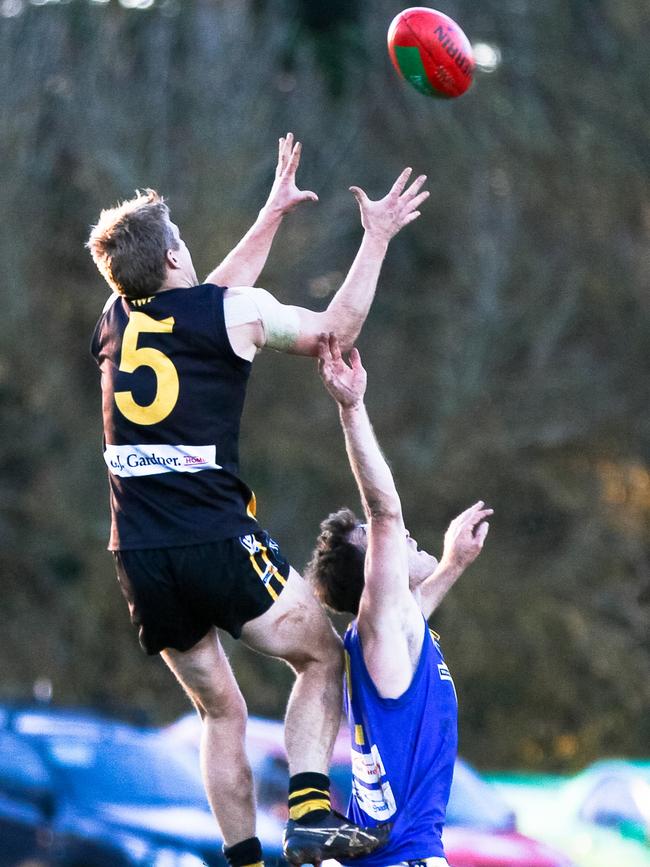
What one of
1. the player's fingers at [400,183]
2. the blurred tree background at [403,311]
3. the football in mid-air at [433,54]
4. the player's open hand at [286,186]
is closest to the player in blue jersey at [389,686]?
the player's fingers at [400,183]

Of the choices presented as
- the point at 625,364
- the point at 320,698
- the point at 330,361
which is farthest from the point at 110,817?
the point at 625,364

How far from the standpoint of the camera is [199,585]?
18.1 feet

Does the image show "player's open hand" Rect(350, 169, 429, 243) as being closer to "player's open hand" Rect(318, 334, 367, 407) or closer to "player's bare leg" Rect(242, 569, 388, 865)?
"player's open hand" Rect(318, 334, 367, 407)

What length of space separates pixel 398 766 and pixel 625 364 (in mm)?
18696

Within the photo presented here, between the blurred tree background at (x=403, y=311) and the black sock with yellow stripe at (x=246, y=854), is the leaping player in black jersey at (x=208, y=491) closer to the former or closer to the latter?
the black sock with yellow stripe at (x=246, y=854)

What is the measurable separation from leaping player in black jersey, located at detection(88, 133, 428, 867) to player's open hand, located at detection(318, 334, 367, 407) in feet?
0.42

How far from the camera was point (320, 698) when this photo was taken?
575 centimetres

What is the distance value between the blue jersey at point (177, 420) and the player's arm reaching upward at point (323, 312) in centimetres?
8

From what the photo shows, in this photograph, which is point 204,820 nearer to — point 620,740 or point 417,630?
point 417,630

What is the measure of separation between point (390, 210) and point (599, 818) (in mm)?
7867

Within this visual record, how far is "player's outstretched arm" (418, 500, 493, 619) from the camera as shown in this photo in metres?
6.54

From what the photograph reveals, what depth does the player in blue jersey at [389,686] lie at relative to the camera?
5.55 m

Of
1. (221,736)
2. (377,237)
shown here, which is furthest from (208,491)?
(377,237)

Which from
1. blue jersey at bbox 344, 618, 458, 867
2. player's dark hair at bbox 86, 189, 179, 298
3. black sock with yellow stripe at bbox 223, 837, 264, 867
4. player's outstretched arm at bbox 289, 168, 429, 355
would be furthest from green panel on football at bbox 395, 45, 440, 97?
black sock with yellow stripe at bbox 223, 837, 264, 867
